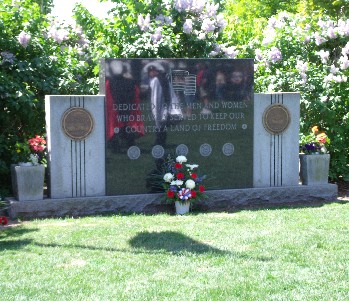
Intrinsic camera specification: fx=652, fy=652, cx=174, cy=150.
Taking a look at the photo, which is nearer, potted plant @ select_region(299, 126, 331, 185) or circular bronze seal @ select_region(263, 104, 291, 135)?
circular bronze seal @ select_region(263, 104, 291, 135)

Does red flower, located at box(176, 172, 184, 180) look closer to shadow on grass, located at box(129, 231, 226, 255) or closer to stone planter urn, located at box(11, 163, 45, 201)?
shadow on grass, located at box(129, 231, 226, 255)

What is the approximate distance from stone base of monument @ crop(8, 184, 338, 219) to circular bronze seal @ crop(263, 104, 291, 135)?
0.91 metres

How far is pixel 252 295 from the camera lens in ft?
16.8

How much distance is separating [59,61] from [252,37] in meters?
4.84

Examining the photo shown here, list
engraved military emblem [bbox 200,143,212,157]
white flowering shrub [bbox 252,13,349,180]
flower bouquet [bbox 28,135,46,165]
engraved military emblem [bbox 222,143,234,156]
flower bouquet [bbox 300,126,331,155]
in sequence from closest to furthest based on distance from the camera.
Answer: flower bouquet [bbox 28,135,46,165]
engraved military emblem [bbox 200,143,212,157]
engraved military emblem [bbox 222,143,234,156]
flower bouquet [bbox 300,126,331,155]
white flowering shrub [bbox 252,13,349,180]

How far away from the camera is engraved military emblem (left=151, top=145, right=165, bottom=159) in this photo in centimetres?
940

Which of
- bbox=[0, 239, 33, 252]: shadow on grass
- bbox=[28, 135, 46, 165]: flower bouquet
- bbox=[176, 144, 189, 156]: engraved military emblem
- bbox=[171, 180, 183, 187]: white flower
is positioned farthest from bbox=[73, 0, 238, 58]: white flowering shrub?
bbox=[0, 239, 33, 252]: shadow on grass

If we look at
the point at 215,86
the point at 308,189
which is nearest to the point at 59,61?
the point at 215,86

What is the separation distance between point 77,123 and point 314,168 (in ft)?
12.3

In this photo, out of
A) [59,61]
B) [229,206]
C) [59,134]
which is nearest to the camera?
[59,134]

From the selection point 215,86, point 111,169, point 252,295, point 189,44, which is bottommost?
point 252,295

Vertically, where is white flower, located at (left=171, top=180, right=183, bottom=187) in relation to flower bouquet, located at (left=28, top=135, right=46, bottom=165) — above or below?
below

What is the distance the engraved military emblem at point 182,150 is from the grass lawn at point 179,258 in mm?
1212

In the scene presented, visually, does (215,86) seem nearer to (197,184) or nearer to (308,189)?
(197,184)
